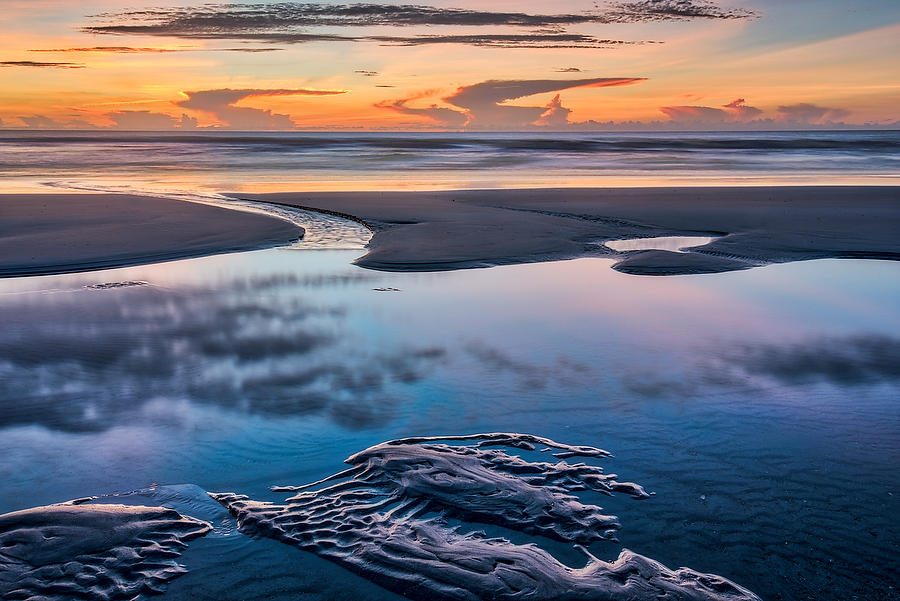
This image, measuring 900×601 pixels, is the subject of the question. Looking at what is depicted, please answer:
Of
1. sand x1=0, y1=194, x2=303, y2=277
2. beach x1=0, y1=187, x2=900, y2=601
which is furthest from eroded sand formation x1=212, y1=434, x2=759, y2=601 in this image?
sand x1=0, y1=194, x2=303, y2=277

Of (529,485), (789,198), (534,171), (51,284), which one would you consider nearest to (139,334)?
(51,284)

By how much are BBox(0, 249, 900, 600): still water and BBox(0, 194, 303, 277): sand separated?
135cm

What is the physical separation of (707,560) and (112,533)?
329cm

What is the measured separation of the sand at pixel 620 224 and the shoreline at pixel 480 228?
0.10 feet

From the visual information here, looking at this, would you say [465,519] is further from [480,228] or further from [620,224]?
[620,224]

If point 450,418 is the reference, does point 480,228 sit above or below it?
above

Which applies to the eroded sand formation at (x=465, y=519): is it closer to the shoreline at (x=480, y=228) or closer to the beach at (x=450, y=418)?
the beach at (x=450, y=418)

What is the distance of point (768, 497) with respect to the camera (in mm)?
4352

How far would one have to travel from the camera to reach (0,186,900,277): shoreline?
1181cm

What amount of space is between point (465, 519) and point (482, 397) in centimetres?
197

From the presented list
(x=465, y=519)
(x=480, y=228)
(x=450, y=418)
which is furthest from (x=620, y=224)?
(x=465, y=519)

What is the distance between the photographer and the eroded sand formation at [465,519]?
3.49 meters

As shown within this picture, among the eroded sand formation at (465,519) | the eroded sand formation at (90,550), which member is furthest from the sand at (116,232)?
the eroded sand formation at (465,519)

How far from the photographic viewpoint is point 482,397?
6027 mm
